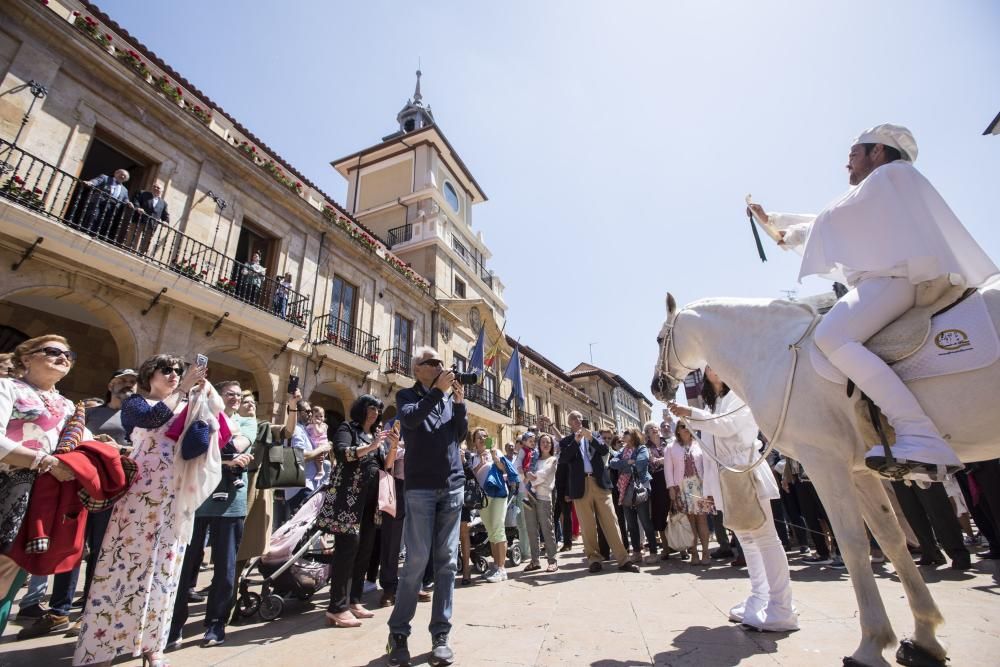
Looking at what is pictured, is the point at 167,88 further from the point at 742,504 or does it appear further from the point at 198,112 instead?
the point at 742,504

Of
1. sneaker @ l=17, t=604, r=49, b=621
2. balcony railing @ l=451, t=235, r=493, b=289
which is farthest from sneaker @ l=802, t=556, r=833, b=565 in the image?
balcony railing @ l=451, t=235, r=493, b=289

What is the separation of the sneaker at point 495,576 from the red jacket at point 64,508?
397 cm

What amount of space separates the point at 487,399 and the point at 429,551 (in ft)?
56.5

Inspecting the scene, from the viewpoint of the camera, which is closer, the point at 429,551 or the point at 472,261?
the point at 429,551

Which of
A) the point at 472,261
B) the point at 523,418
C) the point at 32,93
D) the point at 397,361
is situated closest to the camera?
the point at 32,93

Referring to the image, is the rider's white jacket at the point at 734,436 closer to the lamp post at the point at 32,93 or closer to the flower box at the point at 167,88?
the lamp post at the point at 32,93

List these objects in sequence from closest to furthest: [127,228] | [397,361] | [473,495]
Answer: [473,495] < [127,228] < [397,361]

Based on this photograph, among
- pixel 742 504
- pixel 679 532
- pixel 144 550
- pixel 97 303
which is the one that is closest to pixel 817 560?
pixel 679 532

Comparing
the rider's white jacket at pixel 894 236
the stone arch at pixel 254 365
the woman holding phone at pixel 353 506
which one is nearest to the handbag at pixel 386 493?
the woman holding phone at pixel 353 506

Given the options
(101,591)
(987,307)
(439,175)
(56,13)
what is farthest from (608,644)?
(439,175)

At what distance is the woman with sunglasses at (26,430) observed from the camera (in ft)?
7.29

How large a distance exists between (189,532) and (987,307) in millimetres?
4393

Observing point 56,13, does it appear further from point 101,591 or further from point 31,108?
point 101,591

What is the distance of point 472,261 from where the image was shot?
73.9 ft
